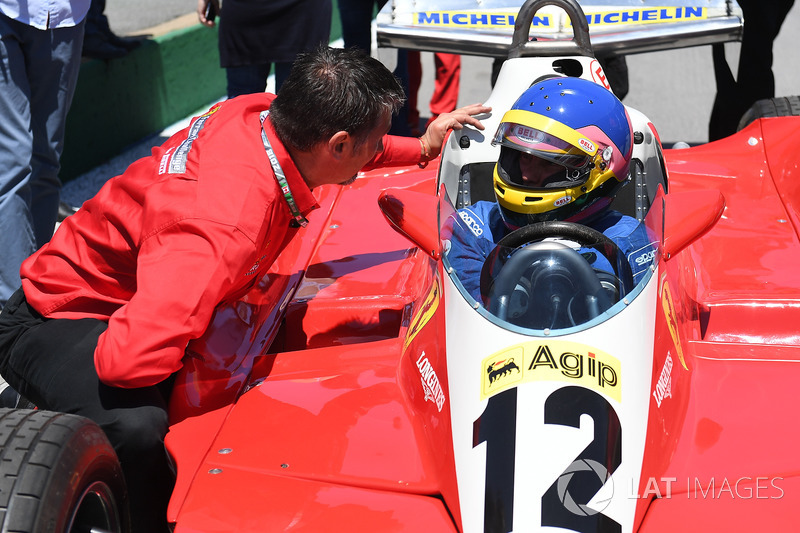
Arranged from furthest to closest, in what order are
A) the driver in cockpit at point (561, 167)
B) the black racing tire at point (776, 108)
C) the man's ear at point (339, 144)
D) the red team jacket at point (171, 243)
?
the black racing tire at point (776, 108)
the driver in cockpit at point (561, 167)
the man's ear at point (339, 144)
the red team jacket at point (171, 243)

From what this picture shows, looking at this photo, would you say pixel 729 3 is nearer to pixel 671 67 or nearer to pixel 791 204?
pixel 791 204

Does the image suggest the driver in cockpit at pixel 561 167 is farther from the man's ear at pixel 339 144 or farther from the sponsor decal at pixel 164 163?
the sponsor decal at pixel 164 163

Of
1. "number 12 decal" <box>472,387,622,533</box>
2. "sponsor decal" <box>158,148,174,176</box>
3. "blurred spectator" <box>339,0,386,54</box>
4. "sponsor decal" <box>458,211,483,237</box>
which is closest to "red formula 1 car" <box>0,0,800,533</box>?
"number 12 decal" <box>472,387,622,533</box>

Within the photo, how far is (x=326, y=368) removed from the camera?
275 cm

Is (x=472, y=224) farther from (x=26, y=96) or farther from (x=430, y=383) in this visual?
(x=26, y=96)

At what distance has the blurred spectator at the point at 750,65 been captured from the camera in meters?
5.24

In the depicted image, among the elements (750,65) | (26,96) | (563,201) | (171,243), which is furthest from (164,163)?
(750,65)

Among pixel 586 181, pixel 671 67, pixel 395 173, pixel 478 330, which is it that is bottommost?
pixel 671 67

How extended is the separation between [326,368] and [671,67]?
6.59 m

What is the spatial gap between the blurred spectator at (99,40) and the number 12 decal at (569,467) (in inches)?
196

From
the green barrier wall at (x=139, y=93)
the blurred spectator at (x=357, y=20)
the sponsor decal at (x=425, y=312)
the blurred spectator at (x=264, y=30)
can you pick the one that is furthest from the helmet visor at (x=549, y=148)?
the green barrier wall at (x=139, y=93)

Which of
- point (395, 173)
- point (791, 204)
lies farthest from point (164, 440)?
point (791, 204)

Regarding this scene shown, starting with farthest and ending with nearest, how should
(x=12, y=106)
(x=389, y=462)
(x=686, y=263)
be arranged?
(x=12, y=106) → (x=686, y=263) → (x=389, y=462)

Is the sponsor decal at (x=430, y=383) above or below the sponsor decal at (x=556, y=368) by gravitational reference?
below
